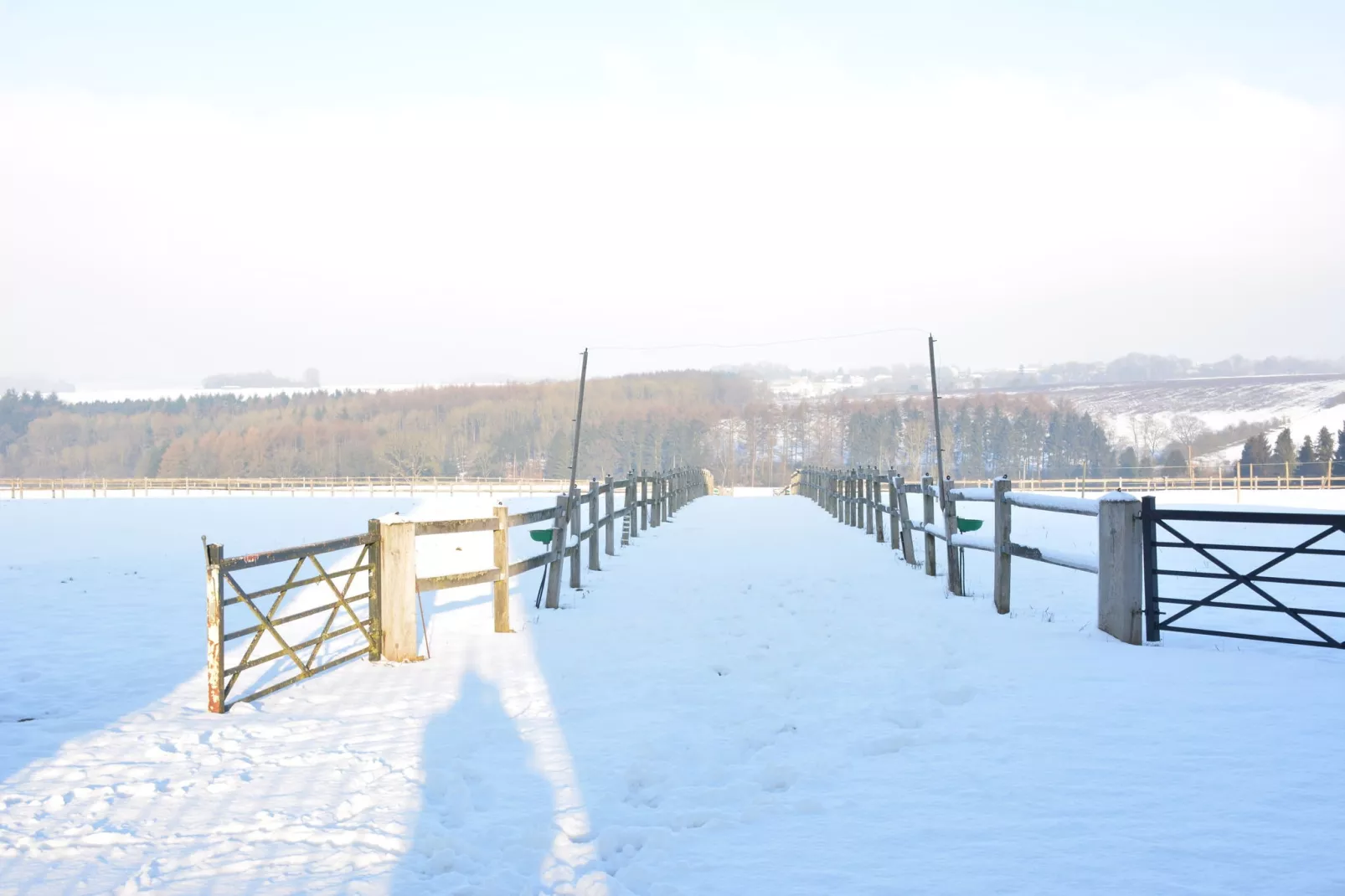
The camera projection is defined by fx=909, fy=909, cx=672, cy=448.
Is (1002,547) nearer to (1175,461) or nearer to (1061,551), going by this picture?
(1061,551)

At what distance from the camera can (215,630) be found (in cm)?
Answer: 618

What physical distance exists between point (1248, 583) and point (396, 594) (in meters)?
6.82

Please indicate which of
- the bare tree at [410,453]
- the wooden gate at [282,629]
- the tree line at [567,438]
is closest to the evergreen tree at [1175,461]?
the tree line at [567,438]

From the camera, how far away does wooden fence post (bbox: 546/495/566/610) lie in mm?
10444

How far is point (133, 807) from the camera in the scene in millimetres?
4523

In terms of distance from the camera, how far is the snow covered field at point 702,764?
3.73 m

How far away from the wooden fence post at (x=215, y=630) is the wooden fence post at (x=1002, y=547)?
6806 mm

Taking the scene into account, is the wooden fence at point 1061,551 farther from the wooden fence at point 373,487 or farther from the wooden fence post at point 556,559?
the wooden fence at point 373,487

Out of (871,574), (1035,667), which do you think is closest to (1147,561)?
(1035,667)

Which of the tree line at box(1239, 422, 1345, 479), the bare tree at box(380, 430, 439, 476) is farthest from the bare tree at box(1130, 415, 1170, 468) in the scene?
the bare tree at box(380, 430, 439, 476)

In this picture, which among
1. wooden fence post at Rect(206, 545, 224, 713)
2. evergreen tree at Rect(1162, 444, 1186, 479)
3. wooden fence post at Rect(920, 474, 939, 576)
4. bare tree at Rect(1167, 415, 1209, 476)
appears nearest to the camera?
wooden fence post at Rect(206, 545, 224, 713)

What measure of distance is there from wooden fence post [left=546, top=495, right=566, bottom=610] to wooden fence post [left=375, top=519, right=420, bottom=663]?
8.86 feet

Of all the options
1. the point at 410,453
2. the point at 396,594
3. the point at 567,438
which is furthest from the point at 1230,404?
the point at 396,594

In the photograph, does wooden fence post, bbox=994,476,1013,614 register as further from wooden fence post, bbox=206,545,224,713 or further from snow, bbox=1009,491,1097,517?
wooden fence post, bbox=206,545,224,713
